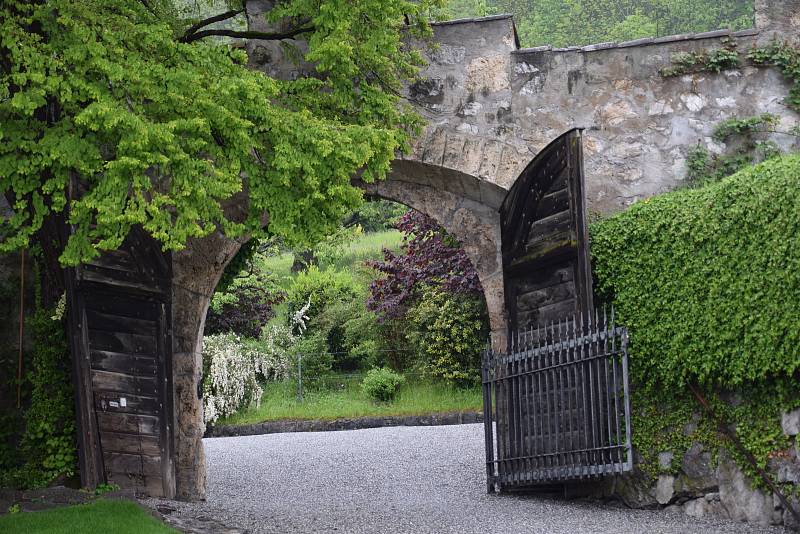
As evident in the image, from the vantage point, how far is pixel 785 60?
904cm

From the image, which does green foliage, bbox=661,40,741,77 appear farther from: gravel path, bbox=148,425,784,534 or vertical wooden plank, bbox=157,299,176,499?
vertical wooden plank, bbox=157,299,176,499

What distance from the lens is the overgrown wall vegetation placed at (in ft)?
23.2

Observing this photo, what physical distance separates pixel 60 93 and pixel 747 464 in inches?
213

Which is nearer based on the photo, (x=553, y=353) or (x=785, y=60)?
(x=553, y=353)

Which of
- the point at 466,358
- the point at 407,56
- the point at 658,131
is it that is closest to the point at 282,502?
the point at 407,56

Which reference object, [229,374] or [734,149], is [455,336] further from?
[734,149]

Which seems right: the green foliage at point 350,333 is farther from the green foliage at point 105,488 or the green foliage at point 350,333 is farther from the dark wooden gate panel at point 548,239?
the green foliage at point 105,488

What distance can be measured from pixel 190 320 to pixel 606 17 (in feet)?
98.3

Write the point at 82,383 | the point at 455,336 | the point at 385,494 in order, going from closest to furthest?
the point at 82,383
the point at 385,494
the point at 455,336

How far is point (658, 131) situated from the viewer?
926cm

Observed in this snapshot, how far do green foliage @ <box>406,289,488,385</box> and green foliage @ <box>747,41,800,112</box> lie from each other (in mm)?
9179

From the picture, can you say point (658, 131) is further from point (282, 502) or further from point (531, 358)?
point (282, 502)

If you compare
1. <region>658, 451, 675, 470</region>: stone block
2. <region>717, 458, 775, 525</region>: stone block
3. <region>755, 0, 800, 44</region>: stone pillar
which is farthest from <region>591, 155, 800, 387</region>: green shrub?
<region>755, 0, 800, 44</region>: stone pillar

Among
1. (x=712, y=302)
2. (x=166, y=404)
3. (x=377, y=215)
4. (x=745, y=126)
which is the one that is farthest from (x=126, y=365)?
(x=377, y=215)
